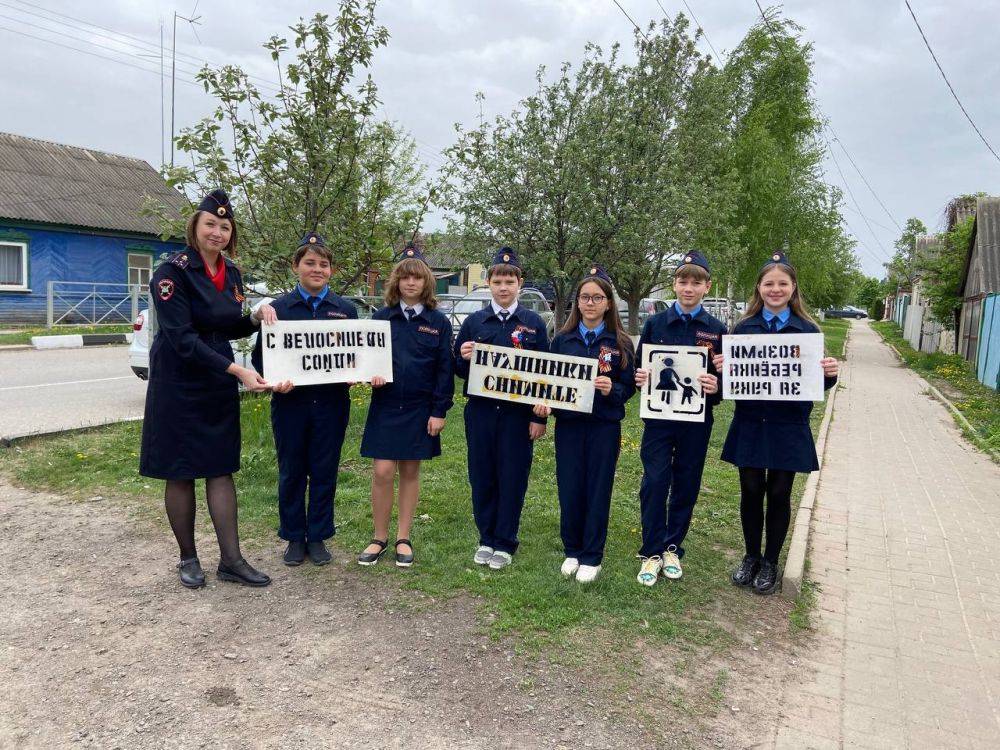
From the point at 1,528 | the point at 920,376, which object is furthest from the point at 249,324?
the point at 920,376

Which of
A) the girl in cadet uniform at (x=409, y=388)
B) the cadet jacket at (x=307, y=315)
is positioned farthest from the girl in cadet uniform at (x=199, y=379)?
the girl in cadet uniform at (x=409, y=388)

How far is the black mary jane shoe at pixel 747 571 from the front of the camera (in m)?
4.62

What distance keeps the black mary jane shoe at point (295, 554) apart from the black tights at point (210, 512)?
35 cm

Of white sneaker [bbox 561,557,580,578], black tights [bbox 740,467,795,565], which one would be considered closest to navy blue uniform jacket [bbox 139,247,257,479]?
white sneaker [bbox 561,557,580,578]

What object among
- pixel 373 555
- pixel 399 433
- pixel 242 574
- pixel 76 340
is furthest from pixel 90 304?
pixel 399 433

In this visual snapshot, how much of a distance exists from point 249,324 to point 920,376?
65.3 ft

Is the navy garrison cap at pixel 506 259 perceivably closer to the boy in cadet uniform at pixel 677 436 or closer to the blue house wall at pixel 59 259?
the boy in cadet uniform at pixel 677 436

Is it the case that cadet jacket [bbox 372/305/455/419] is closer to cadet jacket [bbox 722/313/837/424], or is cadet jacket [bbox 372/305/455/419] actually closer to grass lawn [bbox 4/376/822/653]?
grass lawn [bbox 4/376/822/653]

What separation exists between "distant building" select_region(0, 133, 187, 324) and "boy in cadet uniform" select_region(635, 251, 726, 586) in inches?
778

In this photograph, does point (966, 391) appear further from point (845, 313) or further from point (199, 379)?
point (845, 313)

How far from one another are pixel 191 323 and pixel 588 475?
2.54 meters

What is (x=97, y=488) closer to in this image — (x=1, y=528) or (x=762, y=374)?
(x=1, y=528)

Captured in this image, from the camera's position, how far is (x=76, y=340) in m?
17.8

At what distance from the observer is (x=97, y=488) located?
6.12m
